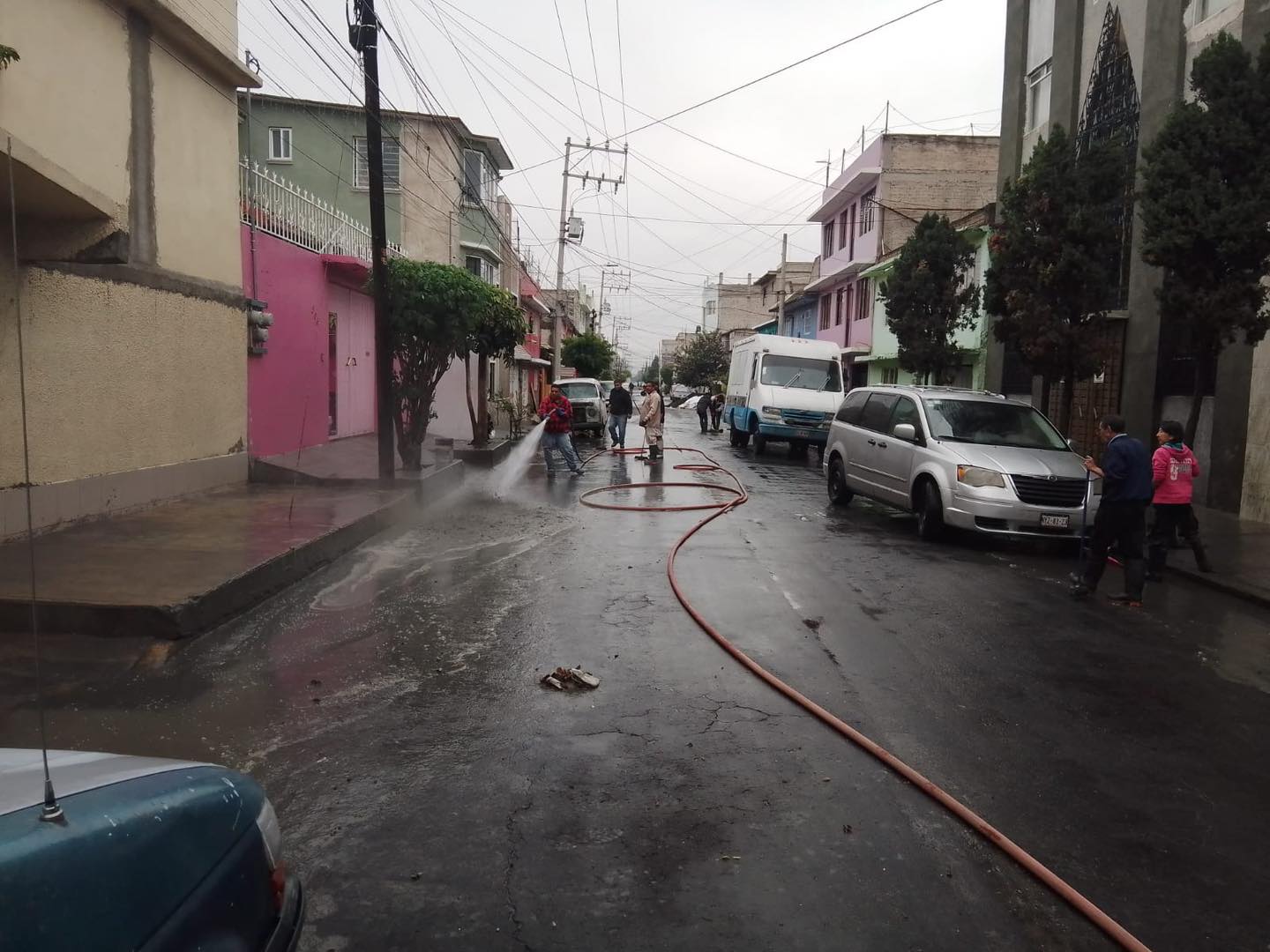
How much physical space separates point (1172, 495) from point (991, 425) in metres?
2.73

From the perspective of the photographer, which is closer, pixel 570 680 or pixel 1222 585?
pixel 570 680

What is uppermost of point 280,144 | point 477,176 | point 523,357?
point 477,176

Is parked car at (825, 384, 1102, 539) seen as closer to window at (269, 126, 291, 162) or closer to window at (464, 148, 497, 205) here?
window at (464, 148, 497, 205)

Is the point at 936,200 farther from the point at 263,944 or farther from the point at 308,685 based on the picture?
the point at 263,944

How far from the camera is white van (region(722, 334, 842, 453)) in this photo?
23203 millimetres

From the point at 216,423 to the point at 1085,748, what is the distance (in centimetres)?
1107

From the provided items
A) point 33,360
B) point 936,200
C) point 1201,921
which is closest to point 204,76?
point 33,360

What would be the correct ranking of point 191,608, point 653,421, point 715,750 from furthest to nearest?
point 653,421, point 191,608, point 715,750

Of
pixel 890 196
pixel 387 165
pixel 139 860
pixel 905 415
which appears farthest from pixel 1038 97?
pixel 139 860

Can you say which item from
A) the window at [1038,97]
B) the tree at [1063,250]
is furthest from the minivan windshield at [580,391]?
the tree at [1063,250]

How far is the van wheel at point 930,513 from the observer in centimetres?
1077

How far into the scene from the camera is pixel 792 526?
1184cm

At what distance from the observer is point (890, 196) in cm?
3438

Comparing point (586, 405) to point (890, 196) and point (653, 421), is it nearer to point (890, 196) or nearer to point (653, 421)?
point (653, 421)
